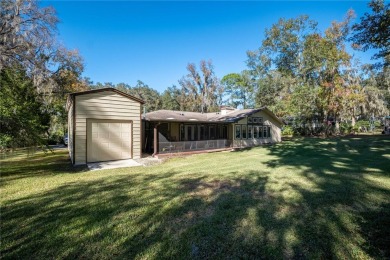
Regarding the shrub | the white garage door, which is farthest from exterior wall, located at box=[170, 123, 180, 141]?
the shrub

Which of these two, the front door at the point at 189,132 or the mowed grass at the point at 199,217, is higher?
the front door at the point at 189,132

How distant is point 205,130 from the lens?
16.8 meters

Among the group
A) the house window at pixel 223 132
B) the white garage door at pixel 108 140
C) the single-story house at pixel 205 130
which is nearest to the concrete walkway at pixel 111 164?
the white garage door at pixel 108 140

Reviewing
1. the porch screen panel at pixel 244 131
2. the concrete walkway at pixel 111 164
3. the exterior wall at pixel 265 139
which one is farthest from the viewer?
the porch screen panel at pixel 244 131

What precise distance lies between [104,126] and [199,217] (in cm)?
809

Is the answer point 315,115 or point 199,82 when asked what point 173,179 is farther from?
point 199,82

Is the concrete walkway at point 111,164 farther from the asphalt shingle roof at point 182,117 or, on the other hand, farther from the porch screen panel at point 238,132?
the porch screen panel at point 238,132

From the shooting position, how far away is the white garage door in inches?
384

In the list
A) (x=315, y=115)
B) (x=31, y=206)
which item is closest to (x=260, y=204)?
(x=31, y=206)

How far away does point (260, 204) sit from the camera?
4383 millimetres

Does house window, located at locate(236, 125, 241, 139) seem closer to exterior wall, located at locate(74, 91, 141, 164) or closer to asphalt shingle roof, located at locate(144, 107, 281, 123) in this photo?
asphalt shingle roof, located at locate(144, 107, 281, 123)

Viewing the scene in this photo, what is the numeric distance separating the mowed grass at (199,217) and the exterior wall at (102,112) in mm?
2926

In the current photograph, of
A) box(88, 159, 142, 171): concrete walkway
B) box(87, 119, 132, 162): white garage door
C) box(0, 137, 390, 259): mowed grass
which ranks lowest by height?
box(0, 137, 390, 259): mowed grass

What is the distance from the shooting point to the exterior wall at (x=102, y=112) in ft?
30.7
